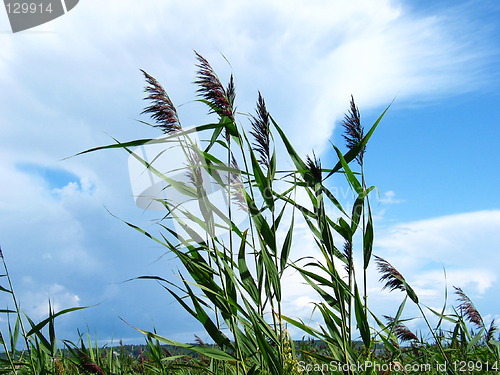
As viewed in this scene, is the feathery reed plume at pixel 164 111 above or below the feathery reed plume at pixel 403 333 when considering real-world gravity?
above

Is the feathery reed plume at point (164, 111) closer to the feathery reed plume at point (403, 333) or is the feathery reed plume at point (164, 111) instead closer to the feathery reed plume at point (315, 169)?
the feathery reed plume at point (315, 169)

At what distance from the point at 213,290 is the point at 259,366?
1.52 feet

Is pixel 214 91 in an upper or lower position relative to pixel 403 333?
upper

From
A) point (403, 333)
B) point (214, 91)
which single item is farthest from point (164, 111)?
point (403, 333)

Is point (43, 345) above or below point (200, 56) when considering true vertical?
below

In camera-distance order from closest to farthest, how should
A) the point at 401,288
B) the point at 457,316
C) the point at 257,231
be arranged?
the point at 257,231 < the point at 401,288 < the point at 457,316

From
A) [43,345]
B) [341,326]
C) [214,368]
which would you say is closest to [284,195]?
[341,326]

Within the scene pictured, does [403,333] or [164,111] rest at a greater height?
[164,111]

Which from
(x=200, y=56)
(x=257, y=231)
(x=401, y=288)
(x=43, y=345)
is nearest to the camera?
(x=257, y=231)

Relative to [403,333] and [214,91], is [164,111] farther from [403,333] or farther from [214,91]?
[403,333]

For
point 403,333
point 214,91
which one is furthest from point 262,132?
point 403,333

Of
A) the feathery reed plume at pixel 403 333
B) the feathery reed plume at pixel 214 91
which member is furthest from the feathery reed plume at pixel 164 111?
the feathery reed plume at pixel 403 333

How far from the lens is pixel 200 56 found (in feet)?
8.77

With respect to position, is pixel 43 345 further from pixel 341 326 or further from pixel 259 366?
pixel 341 326
